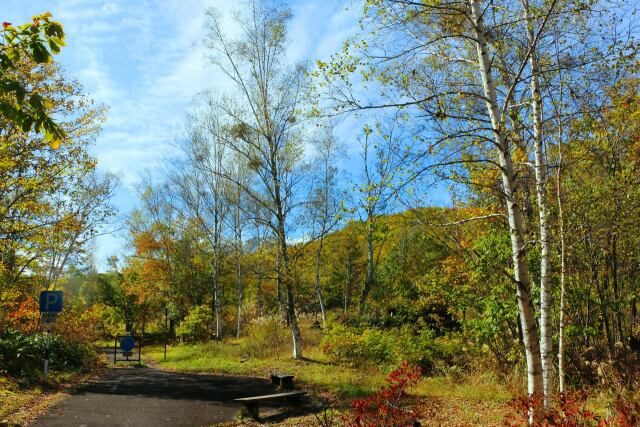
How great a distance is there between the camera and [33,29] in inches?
137

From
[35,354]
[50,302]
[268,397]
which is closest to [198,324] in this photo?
[35,354]

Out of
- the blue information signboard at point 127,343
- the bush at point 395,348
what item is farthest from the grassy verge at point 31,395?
the bush at point 395,348

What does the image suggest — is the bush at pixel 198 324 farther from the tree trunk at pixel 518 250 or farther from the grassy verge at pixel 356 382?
the tree trunk at pixel 518 250

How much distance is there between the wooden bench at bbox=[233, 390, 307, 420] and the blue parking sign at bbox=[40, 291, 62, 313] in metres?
7.14

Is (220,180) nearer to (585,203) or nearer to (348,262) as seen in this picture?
(348,262)

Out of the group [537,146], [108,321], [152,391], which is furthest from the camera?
[108,321]

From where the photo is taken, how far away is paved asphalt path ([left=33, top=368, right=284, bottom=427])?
840 centimetres

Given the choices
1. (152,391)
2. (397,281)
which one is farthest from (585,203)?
(397,281)

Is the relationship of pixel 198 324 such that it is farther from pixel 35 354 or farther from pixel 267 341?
pixel 35 354

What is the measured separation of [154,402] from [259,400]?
2.92 metres

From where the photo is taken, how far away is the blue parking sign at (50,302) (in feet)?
41.9

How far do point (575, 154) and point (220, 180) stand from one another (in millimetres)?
20106

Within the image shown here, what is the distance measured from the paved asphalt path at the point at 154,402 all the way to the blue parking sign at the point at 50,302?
7.77 feet

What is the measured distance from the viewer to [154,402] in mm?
10070
